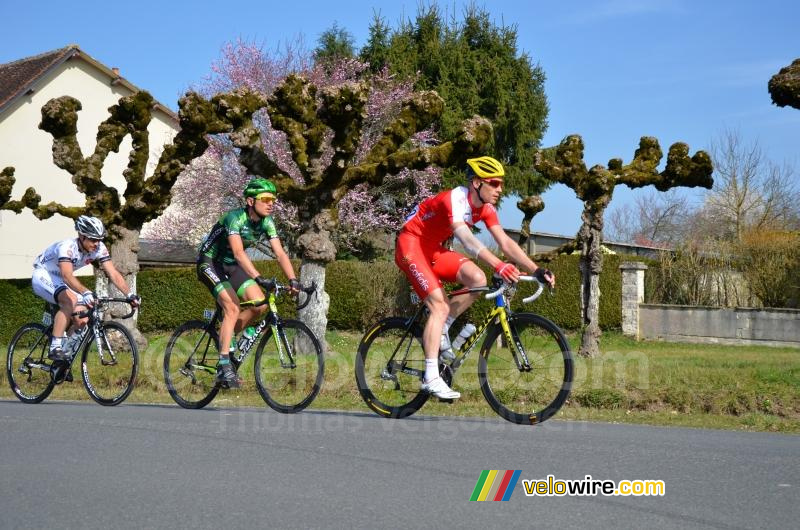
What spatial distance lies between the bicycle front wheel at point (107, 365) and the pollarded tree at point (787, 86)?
12.7 meters

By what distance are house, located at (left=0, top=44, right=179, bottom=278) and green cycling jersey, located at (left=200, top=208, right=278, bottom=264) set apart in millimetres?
31842

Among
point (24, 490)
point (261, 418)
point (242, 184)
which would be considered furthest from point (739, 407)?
point (242, 184)

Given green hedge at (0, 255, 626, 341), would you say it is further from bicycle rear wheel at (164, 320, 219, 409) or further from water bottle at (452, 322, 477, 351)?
water bottle at (452, 322, 477, 351)

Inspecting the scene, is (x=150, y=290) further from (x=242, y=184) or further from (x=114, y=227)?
(x=114, y=227)

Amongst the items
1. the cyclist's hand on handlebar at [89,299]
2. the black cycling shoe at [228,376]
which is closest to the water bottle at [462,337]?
the black cycling shoe at [228,376]

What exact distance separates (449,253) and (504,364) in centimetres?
105

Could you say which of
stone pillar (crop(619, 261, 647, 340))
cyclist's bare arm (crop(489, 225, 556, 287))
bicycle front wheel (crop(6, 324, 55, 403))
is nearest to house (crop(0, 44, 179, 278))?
stone pillar (crop(619, 261, 647, 340))

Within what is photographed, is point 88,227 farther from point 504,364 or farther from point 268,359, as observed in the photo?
point 504,364

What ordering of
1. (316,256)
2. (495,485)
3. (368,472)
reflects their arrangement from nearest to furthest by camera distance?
(495,485)
(368,472)
(316,256)

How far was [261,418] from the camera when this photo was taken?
8672 millimetres

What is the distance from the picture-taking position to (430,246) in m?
8.12

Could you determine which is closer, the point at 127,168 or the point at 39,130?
the point at 127,168

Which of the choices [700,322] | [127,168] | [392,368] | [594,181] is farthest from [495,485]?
[700,322]

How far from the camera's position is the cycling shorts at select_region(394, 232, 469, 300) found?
7.92m
